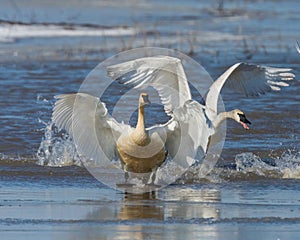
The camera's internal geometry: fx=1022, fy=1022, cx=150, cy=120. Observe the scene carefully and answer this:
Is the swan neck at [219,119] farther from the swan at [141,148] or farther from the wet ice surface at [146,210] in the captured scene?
the swan at [141,148]

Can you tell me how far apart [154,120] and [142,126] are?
14.3 ft

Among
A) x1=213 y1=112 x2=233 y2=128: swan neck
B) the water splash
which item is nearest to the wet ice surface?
the water splash

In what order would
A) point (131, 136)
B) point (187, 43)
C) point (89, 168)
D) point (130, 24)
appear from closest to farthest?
point (131, 136) < point (89, 168) < point (187, 43) < point (130, 24)

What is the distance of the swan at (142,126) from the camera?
32.0 ft

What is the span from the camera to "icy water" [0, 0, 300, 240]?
7902 mm

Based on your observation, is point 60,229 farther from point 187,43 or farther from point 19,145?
point 187,43

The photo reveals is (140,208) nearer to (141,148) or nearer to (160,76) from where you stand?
(141,148)

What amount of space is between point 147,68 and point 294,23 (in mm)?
18781

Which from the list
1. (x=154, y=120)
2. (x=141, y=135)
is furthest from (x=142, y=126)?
(x=154, y=120)

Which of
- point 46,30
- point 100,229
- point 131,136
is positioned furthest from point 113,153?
point 46,30

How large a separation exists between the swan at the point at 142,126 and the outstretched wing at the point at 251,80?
0.64m

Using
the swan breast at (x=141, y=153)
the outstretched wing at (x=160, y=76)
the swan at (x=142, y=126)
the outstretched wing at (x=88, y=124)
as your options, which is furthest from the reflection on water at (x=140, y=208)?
the outstretched wing at (x=160, y=76)

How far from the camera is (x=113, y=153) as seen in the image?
1022 centimetres

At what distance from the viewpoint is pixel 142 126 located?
9.73 metres
